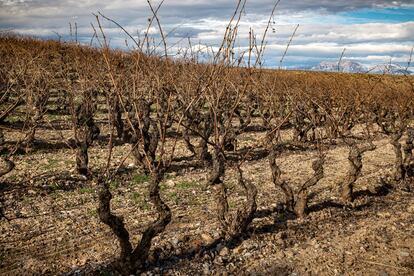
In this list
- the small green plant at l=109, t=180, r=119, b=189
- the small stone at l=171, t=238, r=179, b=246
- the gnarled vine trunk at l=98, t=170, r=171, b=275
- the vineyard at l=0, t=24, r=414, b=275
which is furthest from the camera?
the small green plant at l=109, t=180, r=119, b=189

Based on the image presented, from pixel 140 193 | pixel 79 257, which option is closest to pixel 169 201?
pixel 140 193

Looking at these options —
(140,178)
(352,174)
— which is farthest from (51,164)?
(352,174)

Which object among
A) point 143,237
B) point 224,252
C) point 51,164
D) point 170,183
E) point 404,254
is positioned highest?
point 143,237

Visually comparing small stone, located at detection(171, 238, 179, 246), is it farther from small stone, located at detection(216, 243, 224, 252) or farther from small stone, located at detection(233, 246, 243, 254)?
small stone, located at detection(233, 246, 243, 254)

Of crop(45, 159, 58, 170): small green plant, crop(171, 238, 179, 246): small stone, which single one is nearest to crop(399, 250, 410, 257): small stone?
crop(171, 238, 179, 246): small stone

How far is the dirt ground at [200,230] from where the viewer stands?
17.7 ft

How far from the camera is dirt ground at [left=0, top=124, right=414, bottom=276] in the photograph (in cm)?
539

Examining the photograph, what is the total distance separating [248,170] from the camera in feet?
34.8

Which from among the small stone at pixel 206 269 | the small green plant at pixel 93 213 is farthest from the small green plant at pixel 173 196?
the small stone at pixel 206 269

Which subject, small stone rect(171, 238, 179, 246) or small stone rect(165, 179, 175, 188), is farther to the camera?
small stone rect(165, 179, 175, 188)

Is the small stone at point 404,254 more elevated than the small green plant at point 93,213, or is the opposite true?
the small green plant at point 93,213

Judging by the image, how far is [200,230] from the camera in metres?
6.50

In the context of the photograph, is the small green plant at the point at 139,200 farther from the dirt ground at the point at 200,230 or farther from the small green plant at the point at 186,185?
the small green plant at the point at 186,185

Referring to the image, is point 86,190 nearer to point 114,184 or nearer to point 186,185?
point 114,184
